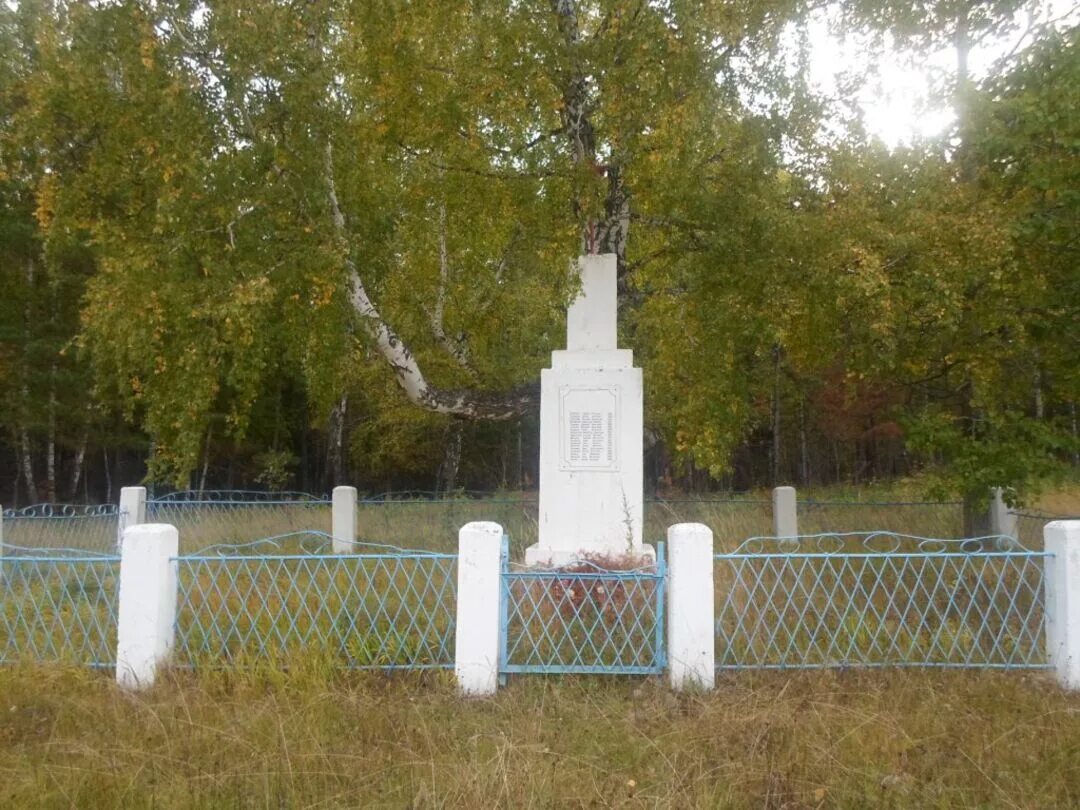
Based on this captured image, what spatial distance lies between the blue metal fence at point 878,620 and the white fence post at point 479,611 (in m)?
1.27

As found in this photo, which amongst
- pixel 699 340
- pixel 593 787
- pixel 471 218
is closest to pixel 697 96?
pixel 699 340

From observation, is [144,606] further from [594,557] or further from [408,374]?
[408,374]

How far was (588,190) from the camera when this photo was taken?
7188 mm

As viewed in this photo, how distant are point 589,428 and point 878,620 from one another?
2418 mm

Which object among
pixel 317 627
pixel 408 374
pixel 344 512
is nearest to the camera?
pixel 317 627

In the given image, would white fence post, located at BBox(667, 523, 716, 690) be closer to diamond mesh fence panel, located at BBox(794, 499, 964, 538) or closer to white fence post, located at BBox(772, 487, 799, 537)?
white fence post, located at BBox(772, 487, 799, 537)

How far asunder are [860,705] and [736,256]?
16.4 feet

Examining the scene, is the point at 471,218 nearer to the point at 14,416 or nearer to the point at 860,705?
the point at 860,705

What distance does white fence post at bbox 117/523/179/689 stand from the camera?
15.0 ft

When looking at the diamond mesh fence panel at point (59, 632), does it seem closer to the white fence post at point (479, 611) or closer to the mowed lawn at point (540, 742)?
the mowed lawn at point (540, 742)

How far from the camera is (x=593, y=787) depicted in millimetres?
3279

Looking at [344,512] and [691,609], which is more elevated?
[344,512]

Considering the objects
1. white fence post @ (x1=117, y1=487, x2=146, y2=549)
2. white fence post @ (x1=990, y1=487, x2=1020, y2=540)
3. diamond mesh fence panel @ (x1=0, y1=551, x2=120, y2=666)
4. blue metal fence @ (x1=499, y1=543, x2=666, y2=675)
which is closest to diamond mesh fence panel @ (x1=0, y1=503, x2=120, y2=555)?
white fence post @ (x1=117, y1=487, x2=146, y2=549)

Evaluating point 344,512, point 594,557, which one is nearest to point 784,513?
point 594,557
